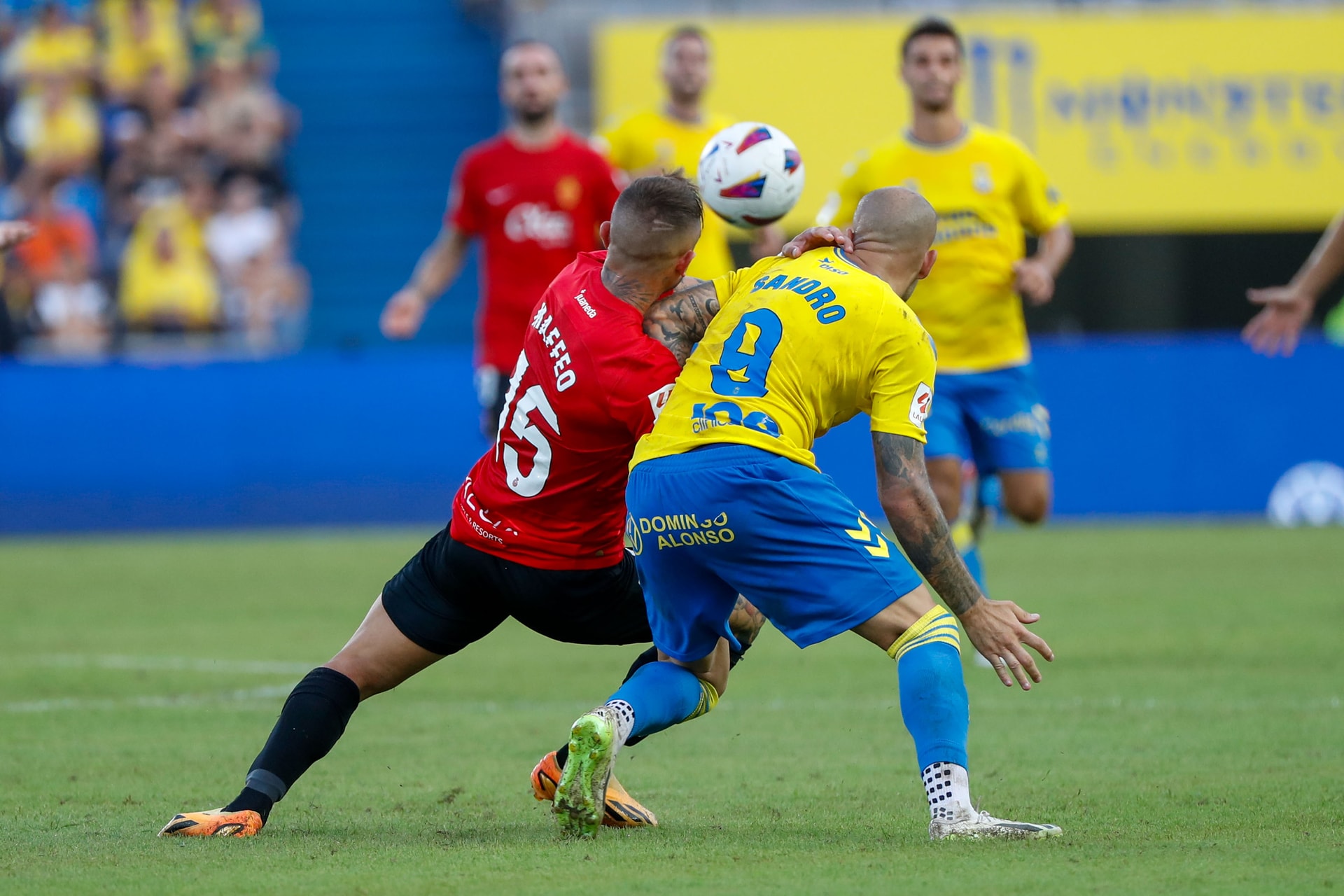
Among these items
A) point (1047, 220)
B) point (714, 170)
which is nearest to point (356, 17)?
point (1047, 220)

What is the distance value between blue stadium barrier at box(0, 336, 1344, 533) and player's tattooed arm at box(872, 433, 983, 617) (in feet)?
37.0

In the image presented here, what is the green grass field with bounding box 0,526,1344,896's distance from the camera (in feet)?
14.8

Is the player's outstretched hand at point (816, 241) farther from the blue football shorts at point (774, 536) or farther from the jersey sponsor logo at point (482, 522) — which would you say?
the jersey sponsor logo at point (482, 522)

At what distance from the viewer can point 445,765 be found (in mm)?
6387

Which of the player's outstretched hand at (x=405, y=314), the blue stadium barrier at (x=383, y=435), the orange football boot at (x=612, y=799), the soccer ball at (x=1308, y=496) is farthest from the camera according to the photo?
the soccer ball at (x=1308, y=496)

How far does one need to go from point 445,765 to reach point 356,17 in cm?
1733

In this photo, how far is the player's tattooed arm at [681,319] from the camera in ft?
16.8

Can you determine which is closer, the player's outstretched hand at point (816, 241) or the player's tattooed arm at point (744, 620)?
the player's outstretched hand at point (816, 241)

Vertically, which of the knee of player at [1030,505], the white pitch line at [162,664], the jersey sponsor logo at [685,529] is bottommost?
the white pitch line at [162,664]

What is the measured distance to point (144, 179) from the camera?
19.1m

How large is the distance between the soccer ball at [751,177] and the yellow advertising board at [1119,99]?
12.1 meters

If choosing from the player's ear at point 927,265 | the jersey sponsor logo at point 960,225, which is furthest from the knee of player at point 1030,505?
the player's ear at point 927,265

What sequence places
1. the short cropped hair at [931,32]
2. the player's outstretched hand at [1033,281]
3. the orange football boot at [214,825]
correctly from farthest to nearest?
the short cropped hair at [931,32] → the player's outstretched hand at [1033,281] → the orange football boot at [214,825]

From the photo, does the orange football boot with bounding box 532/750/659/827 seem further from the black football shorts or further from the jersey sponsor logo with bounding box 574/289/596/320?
the jersey sponsor logo with bounding box 574/289/596/320
